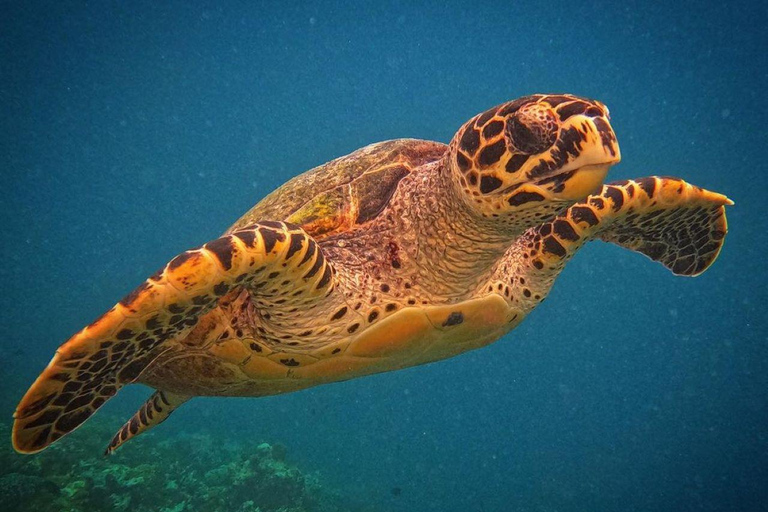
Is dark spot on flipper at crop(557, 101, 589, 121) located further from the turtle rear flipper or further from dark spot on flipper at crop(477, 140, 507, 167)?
the turtle rear flipper

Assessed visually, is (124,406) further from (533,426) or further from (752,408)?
(752,408)

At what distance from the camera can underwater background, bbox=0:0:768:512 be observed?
67.6 ft

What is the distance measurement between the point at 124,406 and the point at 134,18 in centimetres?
2785

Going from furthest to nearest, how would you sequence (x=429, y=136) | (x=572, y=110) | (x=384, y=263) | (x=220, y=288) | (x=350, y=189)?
1. (x=429, y=136)
2. (x=350, y=189)
3. (x=384, y=263)
4. (x=220, y=288)
5. (x=572, y=110)

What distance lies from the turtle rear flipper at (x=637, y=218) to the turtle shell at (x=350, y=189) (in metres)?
1.41

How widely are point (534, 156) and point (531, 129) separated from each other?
0.15m

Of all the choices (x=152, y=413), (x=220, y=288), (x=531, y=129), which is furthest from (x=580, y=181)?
(x=152, y=413)

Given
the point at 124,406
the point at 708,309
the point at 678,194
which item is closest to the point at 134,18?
the point at 124,406

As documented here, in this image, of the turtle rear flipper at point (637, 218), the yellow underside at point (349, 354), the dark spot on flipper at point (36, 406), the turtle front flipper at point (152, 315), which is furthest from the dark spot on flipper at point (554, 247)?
the dark spot on flipper at point (36, 406)

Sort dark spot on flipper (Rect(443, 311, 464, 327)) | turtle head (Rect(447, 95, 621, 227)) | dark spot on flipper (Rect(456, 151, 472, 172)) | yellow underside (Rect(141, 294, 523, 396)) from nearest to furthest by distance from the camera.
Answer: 1. turtle head (Rect(447, 95, 621, 227))
2. dark spot on flipper (Rect(456, 151, 472, 172))
3. yellow underside (Rect(141, 294, 523, 396))
4. dark spot on flipper (Rect(443, 311, 464, 327))

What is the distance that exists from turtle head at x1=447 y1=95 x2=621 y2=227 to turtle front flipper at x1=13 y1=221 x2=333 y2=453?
Answer: 3.83 feet

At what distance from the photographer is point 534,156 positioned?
83.7 inches

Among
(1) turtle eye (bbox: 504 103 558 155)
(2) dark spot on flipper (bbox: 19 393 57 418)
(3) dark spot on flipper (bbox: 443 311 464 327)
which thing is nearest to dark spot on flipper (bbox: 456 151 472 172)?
(1) turtle eye (bbox: 504 103 558 155)

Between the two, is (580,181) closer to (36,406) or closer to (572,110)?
(572,110)
